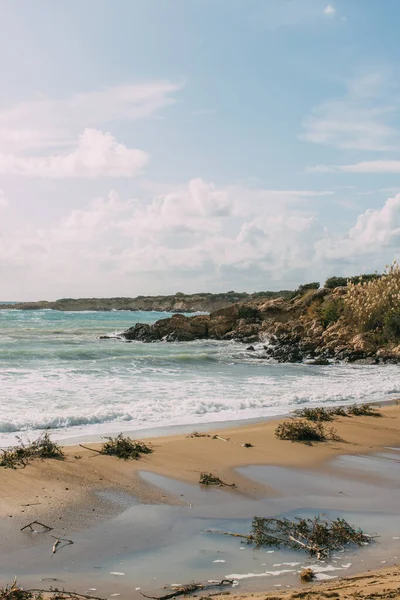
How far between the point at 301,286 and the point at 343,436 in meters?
32.6

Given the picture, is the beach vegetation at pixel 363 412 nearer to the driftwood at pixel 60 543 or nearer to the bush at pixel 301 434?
the bush at pixel 301 434

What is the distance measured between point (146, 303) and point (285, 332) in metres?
97.3

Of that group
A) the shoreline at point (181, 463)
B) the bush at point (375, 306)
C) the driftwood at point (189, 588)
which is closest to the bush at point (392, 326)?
the bush at point (375, 306)

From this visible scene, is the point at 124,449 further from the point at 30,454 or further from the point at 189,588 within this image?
the point at 189,588

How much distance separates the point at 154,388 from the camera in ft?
55.7

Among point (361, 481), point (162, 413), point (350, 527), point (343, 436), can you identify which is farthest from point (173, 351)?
point (350, 527)

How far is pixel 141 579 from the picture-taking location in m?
4.69

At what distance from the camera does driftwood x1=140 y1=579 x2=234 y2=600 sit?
434cm

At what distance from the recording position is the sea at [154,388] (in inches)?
474

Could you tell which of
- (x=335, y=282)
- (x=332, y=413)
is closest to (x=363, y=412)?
(x=332, y=413)

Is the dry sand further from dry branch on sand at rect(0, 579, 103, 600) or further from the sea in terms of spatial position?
the sea

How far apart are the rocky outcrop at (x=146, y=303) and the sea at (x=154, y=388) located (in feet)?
257

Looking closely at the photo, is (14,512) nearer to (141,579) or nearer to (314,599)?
(141,579)

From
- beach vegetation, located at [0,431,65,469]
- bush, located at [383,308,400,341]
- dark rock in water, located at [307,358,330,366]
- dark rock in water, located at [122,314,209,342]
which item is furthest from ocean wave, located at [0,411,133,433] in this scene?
dark rock in water, located at [122,314,209,342]
